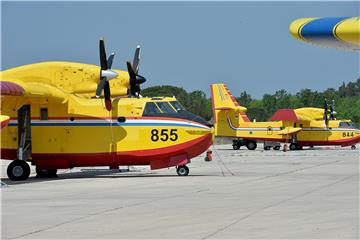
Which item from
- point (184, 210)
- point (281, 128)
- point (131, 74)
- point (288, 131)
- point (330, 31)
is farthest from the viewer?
point (281, 128)

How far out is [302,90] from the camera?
16900 cm

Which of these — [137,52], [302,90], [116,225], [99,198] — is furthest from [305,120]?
[302,90]

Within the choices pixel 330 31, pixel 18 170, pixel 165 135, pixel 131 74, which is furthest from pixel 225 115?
pixel 330 31

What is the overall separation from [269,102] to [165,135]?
145 meters

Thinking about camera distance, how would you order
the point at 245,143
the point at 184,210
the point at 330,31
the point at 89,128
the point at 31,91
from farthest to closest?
the point at 245,143 → the point at 89,128 → the point at 31,91 → the point at 184,210 → the point at 330,31

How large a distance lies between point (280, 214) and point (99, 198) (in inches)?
212

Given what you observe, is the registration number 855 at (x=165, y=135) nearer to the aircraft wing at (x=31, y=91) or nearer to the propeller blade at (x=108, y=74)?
the propeller blade at (x=108, y=74)

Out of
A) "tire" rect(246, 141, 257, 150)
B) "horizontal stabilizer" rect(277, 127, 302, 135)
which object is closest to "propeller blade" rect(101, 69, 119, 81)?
"horizontal stabilizer" rect(277, 127, 302, 135)

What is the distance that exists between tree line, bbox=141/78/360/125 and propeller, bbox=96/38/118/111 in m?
100

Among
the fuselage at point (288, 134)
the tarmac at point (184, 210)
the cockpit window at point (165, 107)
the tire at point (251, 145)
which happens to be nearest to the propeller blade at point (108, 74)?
the cockpit window at point (165, 107)

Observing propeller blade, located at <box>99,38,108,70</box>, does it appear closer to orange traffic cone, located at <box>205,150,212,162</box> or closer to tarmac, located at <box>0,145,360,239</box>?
tarmac, located at <box>0,145,360,239</box>

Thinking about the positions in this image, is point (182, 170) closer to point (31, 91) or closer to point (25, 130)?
point (25, 130)

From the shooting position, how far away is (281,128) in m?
62.9

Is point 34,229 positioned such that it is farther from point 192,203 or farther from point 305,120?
point 305,120
